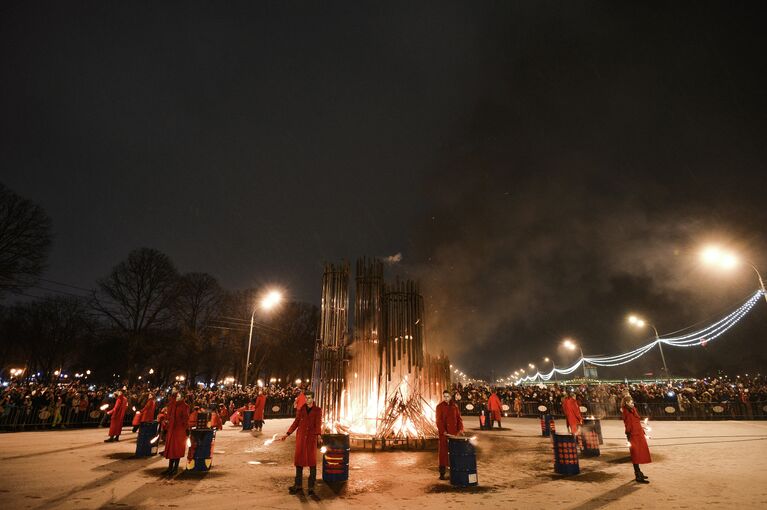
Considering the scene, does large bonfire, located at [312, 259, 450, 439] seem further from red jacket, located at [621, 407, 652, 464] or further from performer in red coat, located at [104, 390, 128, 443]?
red jacket, located at [621, 407, 652, 464]

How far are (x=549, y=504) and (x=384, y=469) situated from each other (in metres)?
4.56

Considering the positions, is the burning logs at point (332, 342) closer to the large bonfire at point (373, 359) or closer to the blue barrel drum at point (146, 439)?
→ the large bonfire at point (373, 359)

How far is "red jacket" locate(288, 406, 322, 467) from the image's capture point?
8273 millimetres

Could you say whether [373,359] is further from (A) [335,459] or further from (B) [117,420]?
(B) [117,420]

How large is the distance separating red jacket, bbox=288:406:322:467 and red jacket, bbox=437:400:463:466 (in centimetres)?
309

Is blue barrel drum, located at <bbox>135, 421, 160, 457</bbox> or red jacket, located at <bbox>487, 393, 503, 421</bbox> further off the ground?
red jacket, located at <bbox>487, 393, 503, 421</bbox>

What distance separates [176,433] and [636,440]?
1052 cm

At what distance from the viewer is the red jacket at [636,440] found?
853cm

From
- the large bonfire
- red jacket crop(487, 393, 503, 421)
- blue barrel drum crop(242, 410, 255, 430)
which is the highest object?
the large bonfire

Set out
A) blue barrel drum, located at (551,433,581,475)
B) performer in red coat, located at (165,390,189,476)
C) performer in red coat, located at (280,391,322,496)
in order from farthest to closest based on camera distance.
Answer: performer in red coat, located at (165,390,189,476) → blue barrel drum, located at (551,433,581,475) → performer in red coat, located at (280,391,322,496)

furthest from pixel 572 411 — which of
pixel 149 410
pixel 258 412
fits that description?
pixel 149 410

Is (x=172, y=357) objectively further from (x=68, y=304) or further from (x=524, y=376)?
(x=524, y=376)

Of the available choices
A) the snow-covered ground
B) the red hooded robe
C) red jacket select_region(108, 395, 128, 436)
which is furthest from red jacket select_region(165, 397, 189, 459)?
red jacket select_region(108, 395, 128, 436)

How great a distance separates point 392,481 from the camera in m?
8.96
